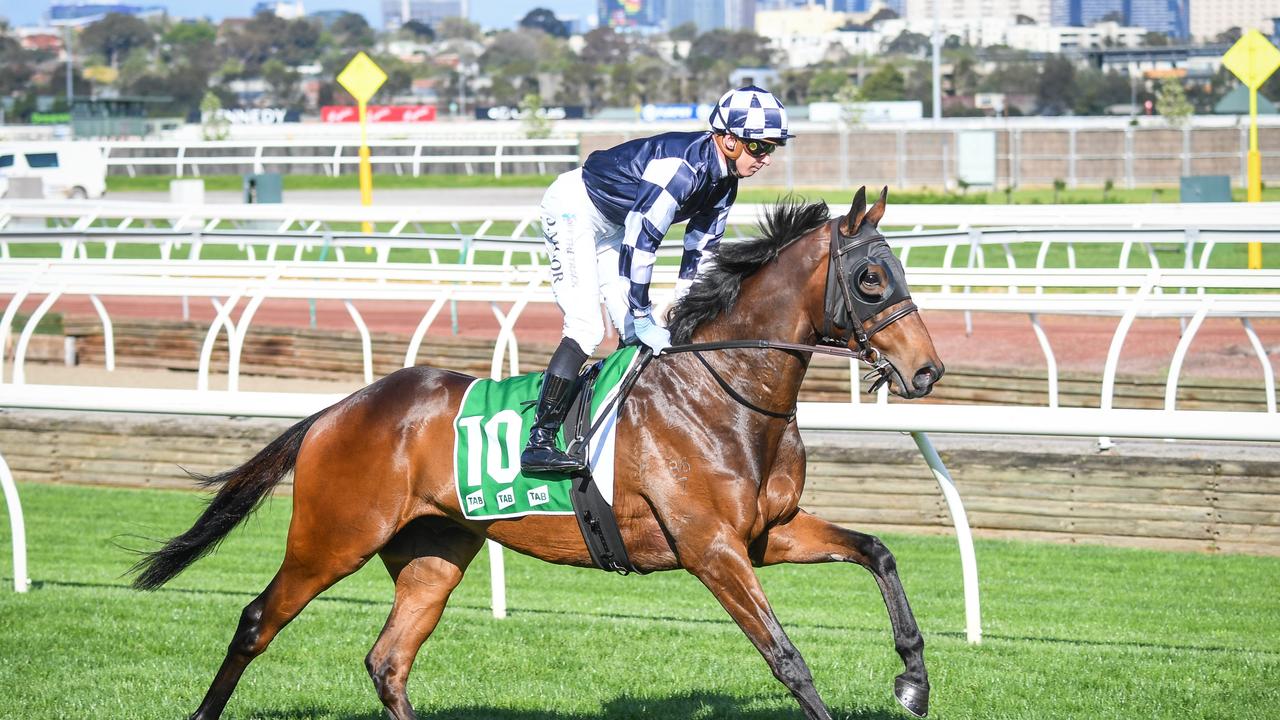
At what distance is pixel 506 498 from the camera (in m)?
4.06

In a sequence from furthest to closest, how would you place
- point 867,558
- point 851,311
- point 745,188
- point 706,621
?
point 745,188 → point 706,621 → point 867,558 → point 851,311

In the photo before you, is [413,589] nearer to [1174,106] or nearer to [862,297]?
[862,297]

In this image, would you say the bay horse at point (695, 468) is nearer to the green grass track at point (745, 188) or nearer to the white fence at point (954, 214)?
the white fence at point (954, 214)

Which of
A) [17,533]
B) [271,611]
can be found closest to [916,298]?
[271,611]

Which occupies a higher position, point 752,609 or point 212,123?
point 212,123

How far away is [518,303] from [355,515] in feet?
10.4

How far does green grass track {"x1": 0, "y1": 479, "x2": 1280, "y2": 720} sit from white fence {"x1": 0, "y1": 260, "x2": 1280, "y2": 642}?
0.42 m

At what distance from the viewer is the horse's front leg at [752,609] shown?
11.8 feet

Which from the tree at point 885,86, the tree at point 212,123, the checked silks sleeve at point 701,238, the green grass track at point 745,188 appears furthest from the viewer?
the tree at point 885,86

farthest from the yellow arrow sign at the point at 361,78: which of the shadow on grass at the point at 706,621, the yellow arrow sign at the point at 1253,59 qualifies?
the shadow on grass at the point at 706,621

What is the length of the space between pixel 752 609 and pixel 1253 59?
37.1 ft

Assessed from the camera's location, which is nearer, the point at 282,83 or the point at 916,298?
the point at 916,298

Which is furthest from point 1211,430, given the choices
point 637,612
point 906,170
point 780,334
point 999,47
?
point 999,47

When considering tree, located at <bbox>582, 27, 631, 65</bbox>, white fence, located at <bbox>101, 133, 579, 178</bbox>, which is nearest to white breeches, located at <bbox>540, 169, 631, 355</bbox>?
white fence, located at <bbox>101, 133, 579, 178</bbox>
